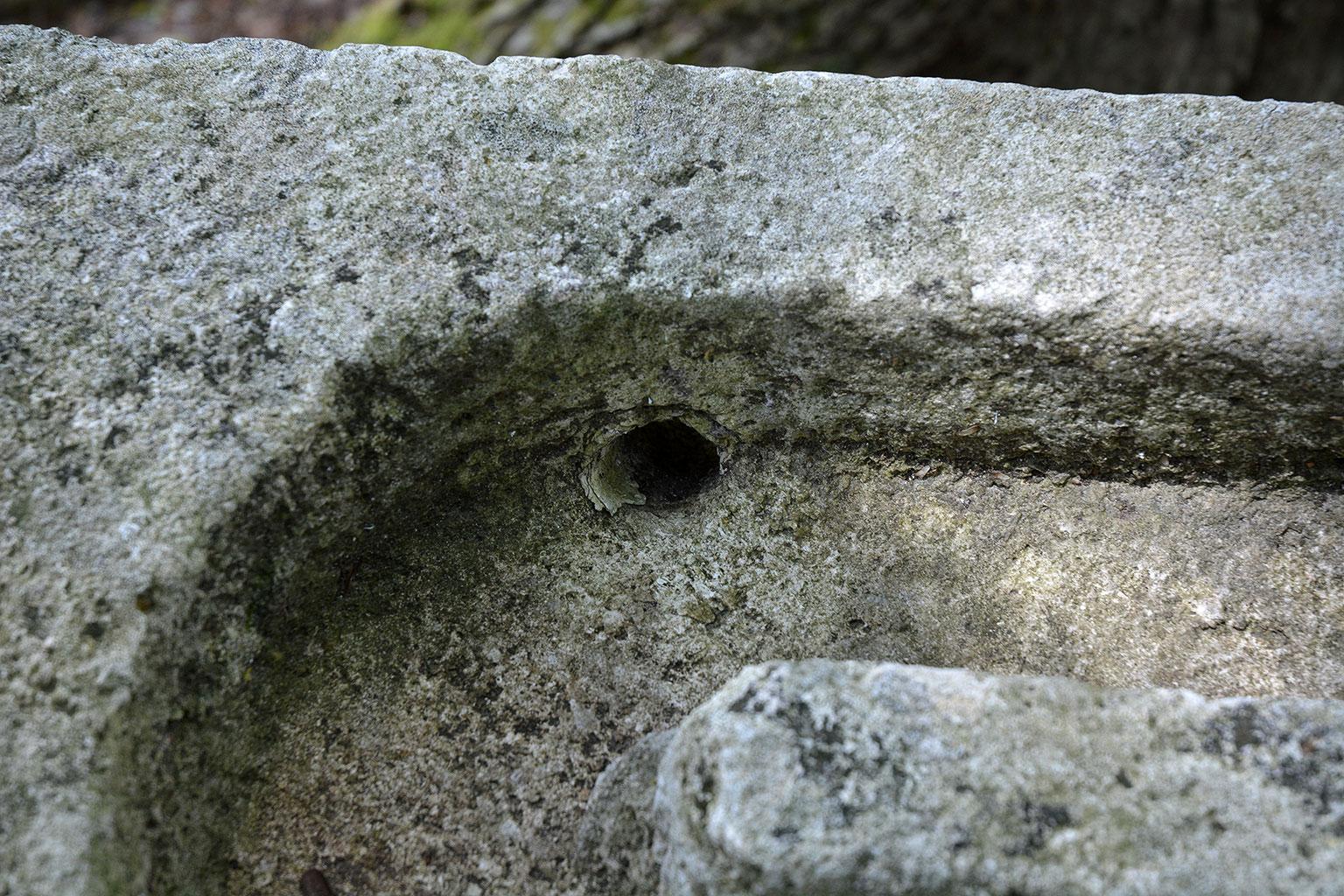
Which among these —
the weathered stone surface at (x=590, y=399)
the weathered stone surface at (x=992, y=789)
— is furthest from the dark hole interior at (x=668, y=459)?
the weathered stone surface at (x=992, y=789)

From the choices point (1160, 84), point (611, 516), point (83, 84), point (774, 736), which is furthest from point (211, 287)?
point (1160, 84)

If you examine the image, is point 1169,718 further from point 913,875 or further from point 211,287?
point 211,287

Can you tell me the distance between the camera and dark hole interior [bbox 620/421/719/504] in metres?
0.92

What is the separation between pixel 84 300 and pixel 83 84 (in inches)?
8.3

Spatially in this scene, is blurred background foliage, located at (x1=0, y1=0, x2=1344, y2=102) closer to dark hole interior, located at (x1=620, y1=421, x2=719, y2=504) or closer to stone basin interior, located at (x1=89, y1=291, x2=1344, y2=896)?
dark hole interior, located at (x1=620, y1=421, x2=719, y2=504)

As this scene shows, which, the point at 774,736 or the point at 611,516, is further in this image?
the point at 611,516

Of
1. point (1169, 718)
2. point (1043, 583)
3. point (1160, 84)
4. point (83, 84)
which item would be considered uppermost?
point (83, 84)

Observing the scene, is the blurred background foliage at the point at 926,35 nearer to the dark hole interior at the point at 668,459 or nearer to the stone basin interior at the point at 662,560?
the dark hole interior at the point at 668,459

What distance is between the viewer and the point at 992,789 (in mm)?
586

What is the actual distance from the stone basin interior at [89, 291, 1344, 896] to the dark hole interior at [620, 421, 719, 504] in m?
0.03

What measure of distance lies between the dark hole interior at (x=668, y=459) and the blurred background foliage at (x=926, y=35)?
4.90ft

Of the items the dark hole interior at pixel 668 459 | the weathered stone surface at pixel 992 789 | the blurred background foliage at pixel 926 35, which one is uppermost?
the weathered stone surface at pixel 992 789

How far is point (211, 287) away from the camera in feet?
2.47

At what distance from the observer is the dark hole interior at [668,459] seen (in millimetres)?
923
